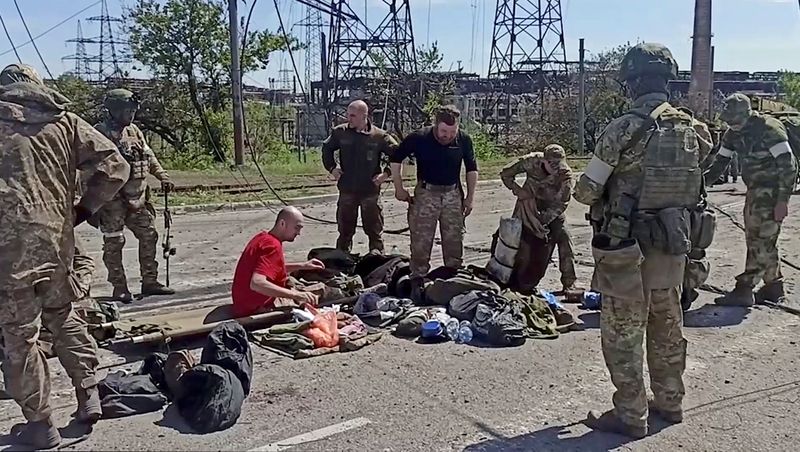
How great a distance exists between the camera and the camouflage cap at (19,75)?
14.6 ft

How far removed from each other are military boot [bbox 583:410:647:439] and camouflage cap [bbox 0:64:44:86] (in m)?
3.60

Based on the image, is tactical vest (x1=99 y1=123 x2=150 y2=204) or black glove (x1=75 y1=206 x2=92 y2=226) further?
tactical vest (x1=99 y1=123 x2=150 y2=204)

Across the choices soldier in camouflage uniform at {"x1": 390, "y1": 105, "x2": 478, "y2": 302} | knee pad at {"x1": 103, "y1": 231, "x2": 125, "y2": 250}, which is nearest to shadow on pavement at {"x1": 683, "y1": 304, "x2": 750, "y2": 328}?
soldier in camouflage uniform at {"x1": 390, "y1": 105, "x2": 478, "y2": 302}

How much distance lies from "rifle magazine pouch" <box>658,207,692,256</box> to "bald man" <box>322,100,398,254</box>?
14.2 feet

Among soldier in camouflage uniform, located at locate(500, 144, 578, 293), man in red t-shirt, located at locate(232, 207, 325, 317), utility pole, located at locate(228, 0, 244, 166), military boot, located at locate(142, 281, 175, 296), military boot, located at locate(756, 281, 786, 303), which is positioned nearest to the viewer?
man in red t-shirt, located at locate(232, 207, 325, 317)

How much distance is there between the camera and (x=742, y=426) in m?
4.94

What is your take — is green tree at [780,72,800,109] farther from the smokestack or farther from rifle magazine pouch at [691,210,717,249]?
rifle magazine pouch at [691,210,717,249]

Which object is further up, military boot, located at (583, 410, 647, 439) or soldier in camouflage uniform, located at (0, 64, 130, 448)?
soldier in camouflage uniform, located at (0, 64, 130, 448)

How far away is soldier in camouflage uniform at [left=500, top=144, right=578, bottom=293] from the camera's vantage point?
25.3 ft

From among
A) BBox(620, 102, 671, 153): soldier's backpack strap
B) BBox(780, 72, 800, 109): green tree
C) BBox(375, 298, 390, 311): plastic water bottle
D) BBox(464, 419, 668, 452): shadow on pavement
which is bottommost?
BBox(464, 419, 668, 452): shadow on pavement

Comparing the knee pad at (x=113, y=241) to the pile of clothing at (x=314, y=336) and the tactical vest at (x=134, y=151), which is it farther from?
the pile of clothing at (x=314, y=336)

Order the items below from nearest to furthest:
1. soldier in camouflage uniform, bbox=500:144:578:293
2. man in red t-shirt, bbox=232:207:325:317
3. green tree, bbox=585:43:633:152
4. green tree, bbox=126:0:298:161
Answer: man in red t-shirt, bbox=232:207:325:317 < soldier in camouflage uniform, bbox=500:144:578:293 < green tree, bbox=126:0:298:161 < green tree, bbox=585:43:633:152

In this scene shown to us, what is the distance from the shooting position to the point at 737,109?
774cm

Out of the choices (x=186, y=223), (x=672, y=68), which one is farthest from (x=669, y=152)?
(x=186, y=223)
